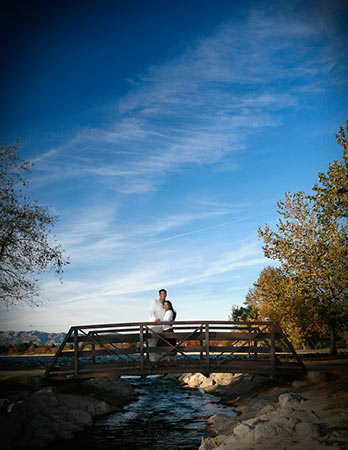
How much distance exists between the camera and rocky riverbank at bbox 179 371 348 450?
10.6 m

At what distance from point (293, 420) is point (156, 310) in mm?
8139

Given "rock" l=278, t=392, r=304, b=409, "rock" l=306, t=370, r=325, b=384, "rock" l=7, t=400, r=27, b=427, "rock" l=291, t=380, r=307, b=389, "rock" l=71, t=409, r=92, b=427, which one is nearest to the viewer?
"rock" l=278, t=392, r=304, b=409

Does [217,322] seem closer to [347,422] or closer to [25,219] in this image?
[347,422]

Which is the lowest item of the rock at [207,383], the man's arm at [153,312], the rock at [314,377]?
the rock at [207,383]

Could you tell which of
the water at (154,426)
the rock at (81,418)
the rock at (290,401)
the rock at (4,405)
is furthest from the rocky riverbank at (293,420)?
the rock at (4,405)

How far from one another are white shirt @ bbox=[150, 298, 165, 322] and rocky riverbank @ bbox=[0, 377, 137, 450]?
5.04 metres

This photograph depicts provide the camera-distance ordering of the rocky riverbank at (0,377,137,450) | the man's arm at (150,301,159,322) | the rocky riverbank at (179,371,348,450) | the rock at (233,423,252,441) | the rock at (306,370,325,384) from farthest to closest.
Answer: the man's arm at (150,301,159,322) → the rock at (306,370,325,384) → the rocky riverbank at (0,377,137,450) → the rock at (233,423,252,441) → the rocky riverbank at (179,371,348,450)

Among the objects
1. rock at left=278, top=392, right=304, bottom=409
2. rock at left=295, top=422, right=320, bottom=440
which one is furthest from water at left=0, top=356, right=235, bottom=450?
rock at left=295, top=422, right=320, bottom=440

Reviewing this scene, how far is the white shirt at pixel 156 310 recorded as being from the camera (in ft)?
60.7

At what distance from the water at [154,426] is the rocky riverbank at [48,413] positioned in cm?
49

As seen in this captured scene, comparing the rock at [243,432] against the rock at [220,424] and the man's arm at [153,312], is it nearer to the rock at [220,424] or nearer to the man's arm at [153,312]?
the rock at [220,424]

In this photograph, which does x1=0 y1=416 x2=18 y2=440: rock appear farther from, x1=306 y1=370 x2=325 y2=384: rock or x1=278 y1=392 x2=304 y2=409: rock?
x1=306 y1=370 x2=325 y2=384: rock

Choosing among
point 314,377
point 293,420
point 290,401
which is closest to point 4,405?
point 290,401

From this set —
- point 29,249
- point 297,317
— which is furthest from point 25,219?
point 297,317
